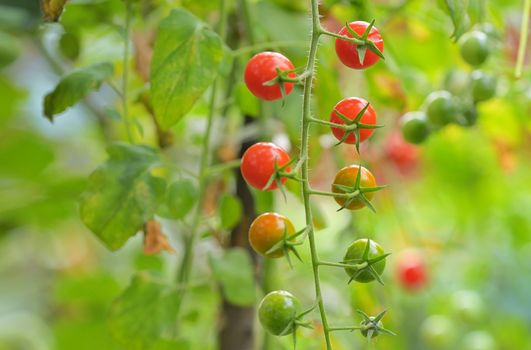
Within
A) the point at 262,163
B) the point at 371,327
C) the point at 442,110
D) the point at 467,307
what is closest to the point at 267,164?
the point at 262,163

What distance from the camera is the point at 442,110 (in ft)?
2.55

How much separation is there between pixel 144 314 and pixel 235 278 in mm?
108

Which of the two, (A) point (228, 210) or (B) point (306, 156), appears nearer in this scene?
(B) point (306, 156)

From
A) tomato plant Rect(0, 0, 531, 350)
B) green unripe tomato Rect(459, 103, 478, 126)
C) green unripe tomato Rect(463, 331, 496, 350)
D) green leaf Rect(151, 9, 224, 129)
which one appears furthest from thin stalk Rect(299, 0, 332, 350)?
green unripe tomato Rect(463, 331, 496, 350)

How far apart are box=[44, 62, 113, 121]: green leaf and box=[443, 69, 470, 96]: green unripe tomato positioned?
0.36 metres

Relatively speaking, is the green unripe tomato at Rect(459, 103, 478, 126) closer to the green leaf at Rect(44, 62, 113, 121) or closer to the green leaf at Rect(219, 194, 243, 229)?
the green leaf at Rect(219, 194, 243, 229)

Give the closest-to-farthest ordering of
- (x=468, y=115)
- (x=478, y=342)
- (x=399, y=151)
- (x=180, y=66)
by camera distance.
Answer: (x=180, y=66), (x=468, y=115), (x=478, y=342), (x=399, y=151)

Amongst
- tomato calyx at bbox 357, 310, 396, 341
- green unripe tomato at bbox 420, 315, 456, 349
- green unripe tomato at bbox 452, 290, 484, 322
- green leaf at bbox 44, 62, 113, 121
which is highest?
tomato calyx at bbox 357, 310, 396, 341

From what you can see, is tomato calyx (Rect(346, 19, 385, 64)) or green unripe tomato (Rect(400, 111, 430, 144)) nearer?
tomato calyx (Rect(346, 19, 385, 64))

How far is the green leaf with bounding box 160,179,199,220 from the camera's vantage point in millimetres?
667

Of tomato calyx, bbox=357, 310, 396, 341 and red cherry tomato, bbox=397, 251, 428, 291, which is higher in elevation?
tomato calyx, bbox=357, 310, 396, 341

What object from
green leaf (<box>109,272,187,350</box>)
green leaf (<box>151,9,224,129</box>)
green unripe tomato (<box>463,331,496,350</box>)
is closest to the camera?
green leaf (<box>151,9,224,129</box>)

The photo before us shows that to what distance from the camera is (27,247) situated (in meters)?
2.09

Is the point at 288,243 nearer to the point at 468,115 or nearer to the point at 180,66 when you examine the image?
the point at 180,66
